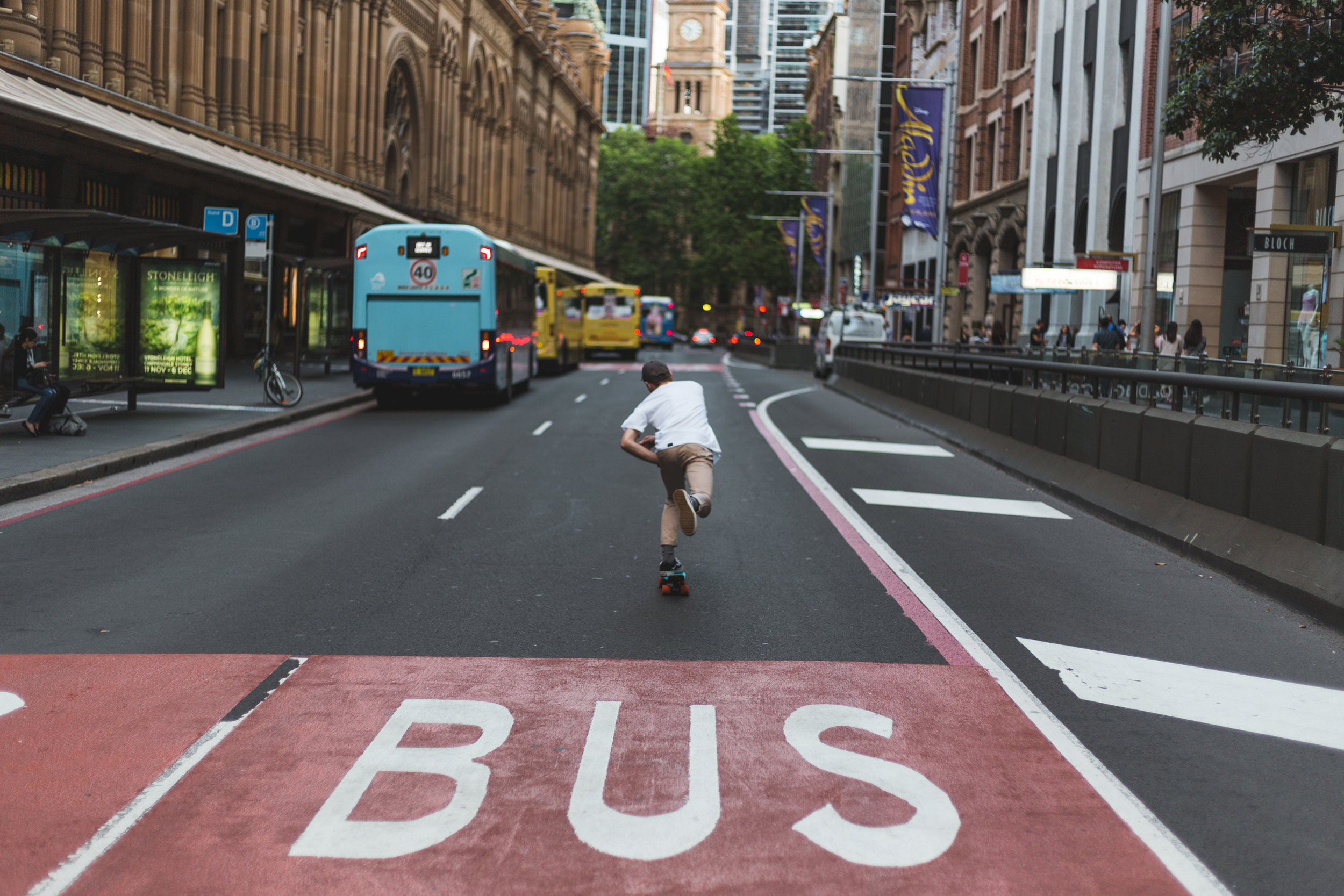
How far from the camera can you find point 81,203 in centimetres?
2809

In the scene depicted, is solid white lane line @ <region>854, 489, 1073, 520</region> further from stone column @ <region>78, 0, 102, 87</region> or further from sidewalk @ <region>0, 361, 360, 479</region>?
stone column @ <region>78, 0, 102, 87</region>

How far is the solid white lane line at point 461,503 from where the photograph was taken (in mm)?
12375

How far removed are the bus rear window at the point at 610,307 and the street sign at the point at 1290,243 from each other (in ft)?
149

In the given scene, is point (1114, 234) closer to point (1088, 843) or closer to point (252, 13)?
point (252, 13)

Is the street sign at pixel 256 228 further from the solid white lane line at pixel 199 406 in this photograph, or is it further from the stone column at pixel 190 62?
the stone column at pixel 190 62

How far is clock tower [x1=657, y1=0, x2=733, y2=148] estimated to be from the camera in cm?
18838

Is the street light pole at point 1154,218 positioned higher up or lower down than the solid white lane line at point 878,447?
higher up

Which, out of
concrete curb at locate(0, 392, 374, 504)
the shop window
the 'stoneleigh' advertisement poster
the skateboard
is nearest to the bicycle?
concrete curb at locate(0, 392, 374, 504)

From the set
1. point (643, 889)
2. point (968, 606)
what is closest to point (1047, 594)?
point (968, 606)

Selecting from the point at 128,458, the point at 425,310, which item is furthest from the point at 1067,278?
the point at 128,458

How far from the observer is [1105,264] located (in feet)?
87.5

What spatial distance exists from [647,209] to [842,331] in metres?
86.6

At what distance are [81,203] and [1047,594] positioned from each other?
23.8 meters

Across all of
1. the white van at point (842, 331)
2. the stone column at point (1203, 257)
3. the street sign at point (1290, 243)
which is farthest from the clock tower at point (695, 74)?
the street sign at point (1290, 243)
